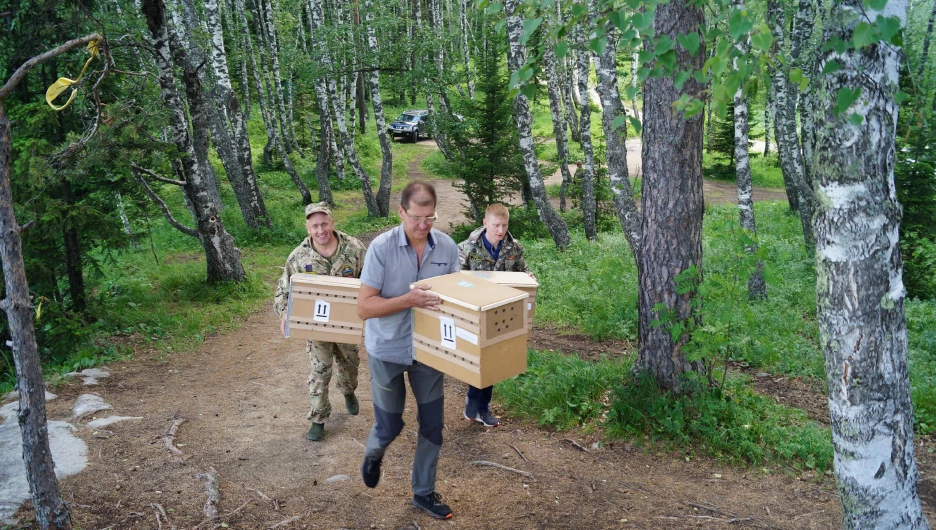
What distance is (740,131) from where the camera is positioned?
10148 millimetres

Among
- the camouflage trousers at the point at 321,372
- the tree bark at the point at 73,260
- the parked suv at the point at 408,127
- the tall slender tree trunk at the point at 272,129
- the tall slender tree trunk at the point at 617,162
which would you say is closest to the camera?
the camouflage trousers at the point at 321,372

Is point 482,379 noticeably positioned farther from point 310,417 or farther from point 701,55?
point 701,55

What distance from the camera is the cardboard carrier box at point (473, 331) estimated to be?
3932 mm

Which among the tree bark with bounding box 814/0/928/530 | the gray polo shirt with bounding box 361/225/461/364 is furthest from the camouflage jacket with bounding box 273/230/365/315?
the tree bark with bounding box 814/0/928/530

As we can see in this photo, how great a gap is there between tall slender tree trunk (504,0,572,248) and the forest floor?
7227 millimetres

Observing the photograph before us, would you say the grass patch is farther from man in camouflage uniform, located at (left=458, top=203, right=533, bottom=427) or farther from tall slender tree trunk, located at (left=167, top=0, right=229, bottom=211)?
man in camouflage uniform, located at (left=458, top=203, right=533, bottom=427)

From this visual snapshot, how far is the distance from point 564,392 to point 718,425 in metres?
1.43

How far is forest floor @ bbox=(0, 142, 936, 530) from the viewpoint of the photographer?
4.59m

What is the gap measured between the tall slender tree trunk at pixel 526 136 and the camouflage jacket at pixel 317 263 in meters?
6.93

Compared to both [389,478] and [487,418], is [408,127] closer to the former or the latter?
[487,418]

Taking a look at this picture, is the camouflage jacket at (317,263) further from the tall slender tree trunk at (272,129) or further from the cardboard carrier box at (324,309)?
the tall slender tree trunk at (272,129)

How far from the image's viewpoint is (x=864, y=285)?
306 cm

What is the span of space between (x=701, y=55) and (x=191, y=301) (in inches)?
355

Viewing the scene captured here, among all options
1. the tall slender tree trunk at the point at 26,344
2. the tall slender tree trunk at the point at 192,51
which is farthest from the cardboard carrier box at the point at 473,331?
the tall slender tree trunk at the point at 192,51
